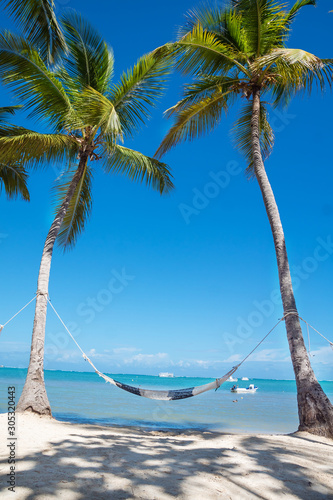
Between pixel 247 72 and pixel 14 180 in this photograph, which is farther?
pixel 14 180

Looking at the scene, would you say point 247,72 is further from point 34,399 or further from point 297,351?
point 34,399

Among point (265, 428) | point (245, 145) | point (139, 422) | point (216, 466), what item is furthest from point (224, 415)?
point (216, 466)

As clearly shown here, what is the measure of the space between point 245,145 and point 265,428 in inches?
257

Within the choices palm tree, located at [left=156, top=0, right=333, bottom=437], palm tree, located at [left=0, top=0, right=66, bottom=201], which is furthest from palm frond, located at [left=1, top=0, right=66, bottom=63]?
palm tree, located at [left=156, top=0, right=333, bottom=437]

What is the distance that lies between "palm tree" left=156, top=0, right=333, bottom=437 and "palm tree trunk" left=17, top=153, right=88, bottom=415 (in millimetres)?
2961

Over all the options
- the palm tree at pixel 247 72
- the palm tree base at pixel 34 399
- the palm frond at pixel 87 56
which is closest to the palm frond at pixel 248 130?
the palm tree at pixel 247 72

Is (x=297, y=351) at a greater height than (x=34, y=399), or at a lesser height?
greater

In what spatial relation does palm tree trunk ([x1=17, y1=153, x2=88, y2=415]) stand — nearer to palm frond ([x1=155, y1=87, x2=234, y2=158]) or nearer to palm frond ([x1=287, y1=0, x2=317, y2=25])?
palm frond ([x1=155, y1=87, x2=234, y2=158])

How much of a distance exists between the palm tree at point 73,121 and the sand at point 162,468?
7.57ft

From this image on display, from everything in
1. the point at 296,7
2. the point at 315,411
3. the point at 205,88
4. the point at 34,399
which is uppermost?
the point at 296,7

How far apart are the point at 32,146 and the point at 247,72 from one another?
13.1ft

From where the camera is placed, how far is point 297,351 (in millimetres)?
4707

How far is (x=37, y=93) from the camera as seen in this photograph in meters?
6.08

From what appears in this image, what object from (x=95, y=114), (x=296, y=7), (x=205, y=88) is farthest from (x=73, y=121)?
(x=296, y=7)
